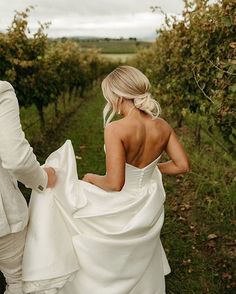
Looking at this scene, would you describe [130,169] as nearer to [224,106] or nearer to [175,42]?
[224,106]

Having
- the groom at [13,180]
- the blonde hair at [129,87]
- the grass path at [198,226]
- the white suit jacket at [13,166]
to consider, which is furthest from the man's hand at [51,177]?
the grass path at [198,226]

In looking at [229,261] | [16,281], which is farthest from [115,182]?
[229,261]

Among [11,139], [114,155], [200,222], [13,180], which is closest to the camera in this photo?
[11,139]

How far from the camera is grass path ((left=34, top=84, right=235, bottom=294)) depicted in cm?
479

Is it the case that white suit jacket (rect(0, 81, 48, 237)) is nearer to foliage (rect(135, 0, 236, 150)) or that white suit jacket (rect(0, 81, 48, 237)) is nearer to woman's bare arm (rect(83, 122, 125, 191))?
woman's bare arm (rect(83, 122, 125, 191))

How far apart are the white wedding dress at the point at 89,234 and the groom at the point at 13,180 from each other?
102mm

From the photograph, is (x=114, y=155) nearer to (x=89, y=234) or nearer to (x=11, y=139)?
(x=89, y=234)

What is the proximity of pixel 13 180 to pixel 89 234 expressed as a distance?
0.83 metres

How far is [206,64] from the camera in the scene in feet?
21.7

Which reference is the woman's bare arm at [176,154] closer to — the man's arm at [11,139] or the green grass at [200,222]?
the green grass at [200,222]

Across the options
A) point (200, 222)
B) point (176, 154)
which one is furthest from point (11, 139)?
point (200, 222)

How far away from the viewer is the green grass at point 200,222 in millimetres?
4809

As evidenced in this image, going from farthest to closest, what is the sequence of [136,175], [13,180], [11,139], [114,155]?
[136,175] < [114,155] < [13,180] < [11,139]

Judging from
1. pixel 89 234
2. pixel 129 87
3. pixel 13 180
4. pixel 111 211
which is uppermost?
pixel 129 87
